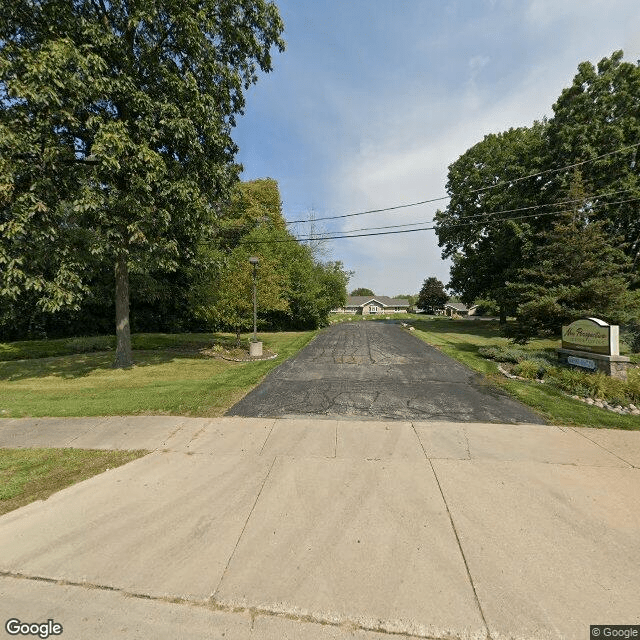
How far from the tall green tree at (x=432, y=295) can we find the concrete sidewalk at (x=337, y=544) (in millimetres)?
69595

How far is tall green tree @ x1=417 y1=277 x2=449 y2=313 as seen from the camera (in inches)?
2776

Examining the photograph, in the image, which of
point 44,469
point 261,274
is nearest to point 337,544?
point 44,469

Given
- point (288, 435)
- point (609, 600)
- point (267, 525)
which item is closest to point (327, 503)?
point (267, 525)

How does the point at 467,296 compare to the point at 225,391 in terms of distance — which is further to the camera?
the point at 467,296

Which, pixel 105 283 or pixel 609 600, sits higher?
pixel 105 283

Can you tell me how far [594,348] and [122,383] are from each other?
13725 millimetres

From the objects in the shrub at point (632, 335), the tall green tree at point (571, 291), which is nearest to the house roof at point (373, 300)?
the shrub at point (632, 335)

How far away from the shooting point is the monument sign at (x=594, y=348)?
8008mm

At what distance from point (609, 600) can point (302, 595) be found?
2266 mm

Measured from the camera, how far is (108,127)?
8102 millimetres

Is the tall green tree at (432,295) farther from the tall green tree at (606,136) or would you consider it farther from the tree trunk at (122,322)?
the tree trunk at (122,322)

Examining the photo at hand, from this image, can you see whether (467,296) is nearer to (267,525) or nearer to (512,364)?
(512,364)

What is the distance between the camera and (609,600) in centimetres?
227

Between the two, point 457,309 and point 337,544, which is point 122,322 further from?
point 457,309
